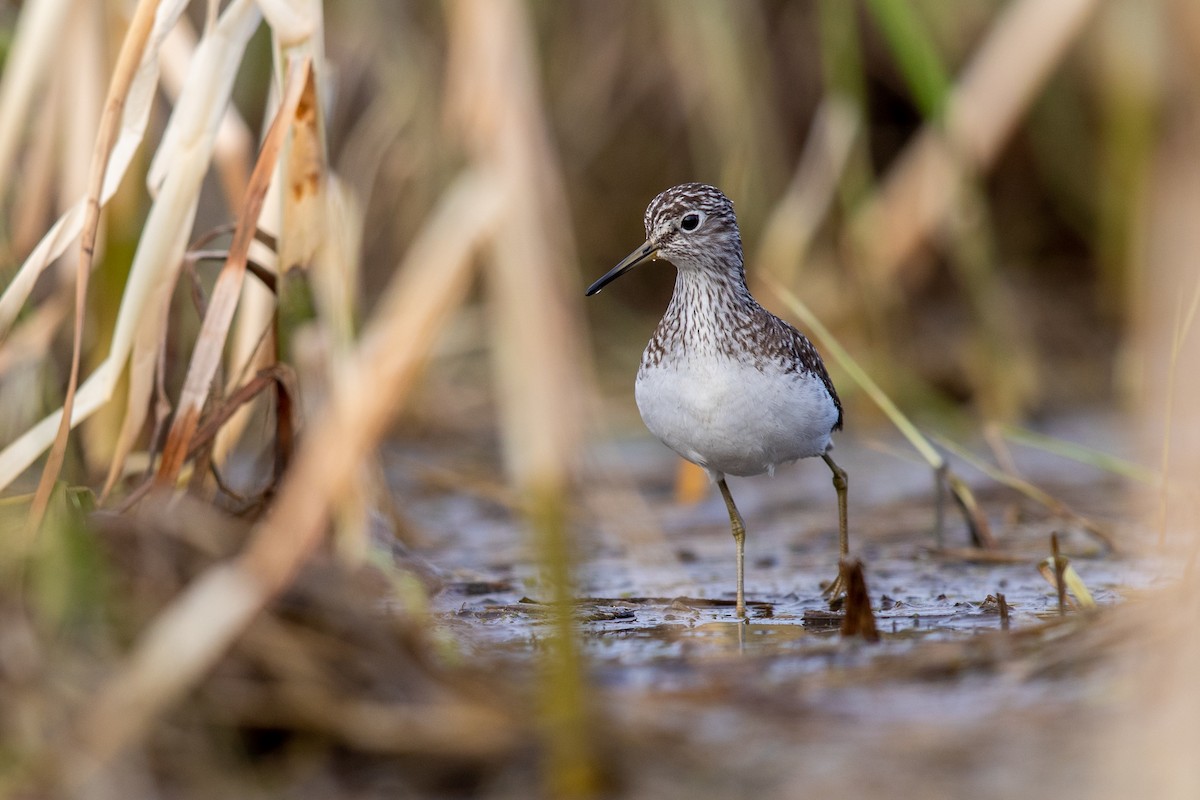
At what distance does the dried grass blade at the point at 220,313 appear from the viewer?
4.03 m

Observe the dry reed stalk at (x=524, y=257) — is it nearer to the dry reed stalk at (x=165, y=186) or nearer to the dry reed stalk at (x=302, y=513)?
the dry reed stalk at (x=302, y=513)

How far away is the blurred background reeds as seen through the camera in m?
2.80

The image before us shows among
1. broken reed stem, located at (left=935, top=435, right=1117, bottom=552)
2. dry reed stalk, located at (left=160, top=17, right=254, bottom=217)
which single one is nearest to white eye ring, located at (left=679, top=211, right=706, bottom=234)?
broken reed stem, located at (left=935, top=435, right=1117, bottom=552)

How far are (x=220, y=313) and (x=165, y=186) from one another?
0.42 meters

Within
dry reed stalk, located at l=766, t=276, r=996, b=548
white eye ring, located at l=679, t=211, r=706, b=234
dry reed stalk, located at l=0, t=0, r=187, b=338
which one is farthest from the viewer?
white eye ring, located at l=679, t=211, r=706, b=234

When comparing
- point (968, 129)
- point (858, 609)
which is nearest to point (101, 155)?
point (858, 609)

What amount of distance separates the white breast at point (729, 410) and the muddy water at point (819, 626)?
403 millimetres

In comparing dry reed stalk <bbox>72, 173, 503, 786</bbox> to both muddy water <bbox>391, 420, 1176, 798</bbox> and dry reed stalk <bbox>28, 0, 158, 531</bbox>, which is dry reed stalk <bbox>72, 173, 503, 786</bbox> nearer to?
muddy water <bbox>391, 420, 1176, 798</bbox>

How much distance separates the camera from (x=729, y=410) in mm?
4793

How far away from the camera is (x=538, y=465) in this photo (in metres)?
2.58

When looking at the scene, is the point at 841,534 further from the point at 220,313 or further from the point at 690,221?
the point at 220,313

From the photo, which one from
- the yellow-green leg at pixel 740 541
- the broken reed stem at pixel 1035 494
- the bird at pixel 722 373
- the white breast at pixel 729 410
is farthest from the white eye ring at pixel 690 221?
the broken reed stem at pixel 1035 494

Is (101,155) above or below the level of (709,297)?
above

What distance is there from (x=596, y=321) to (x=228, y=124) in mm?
5212
